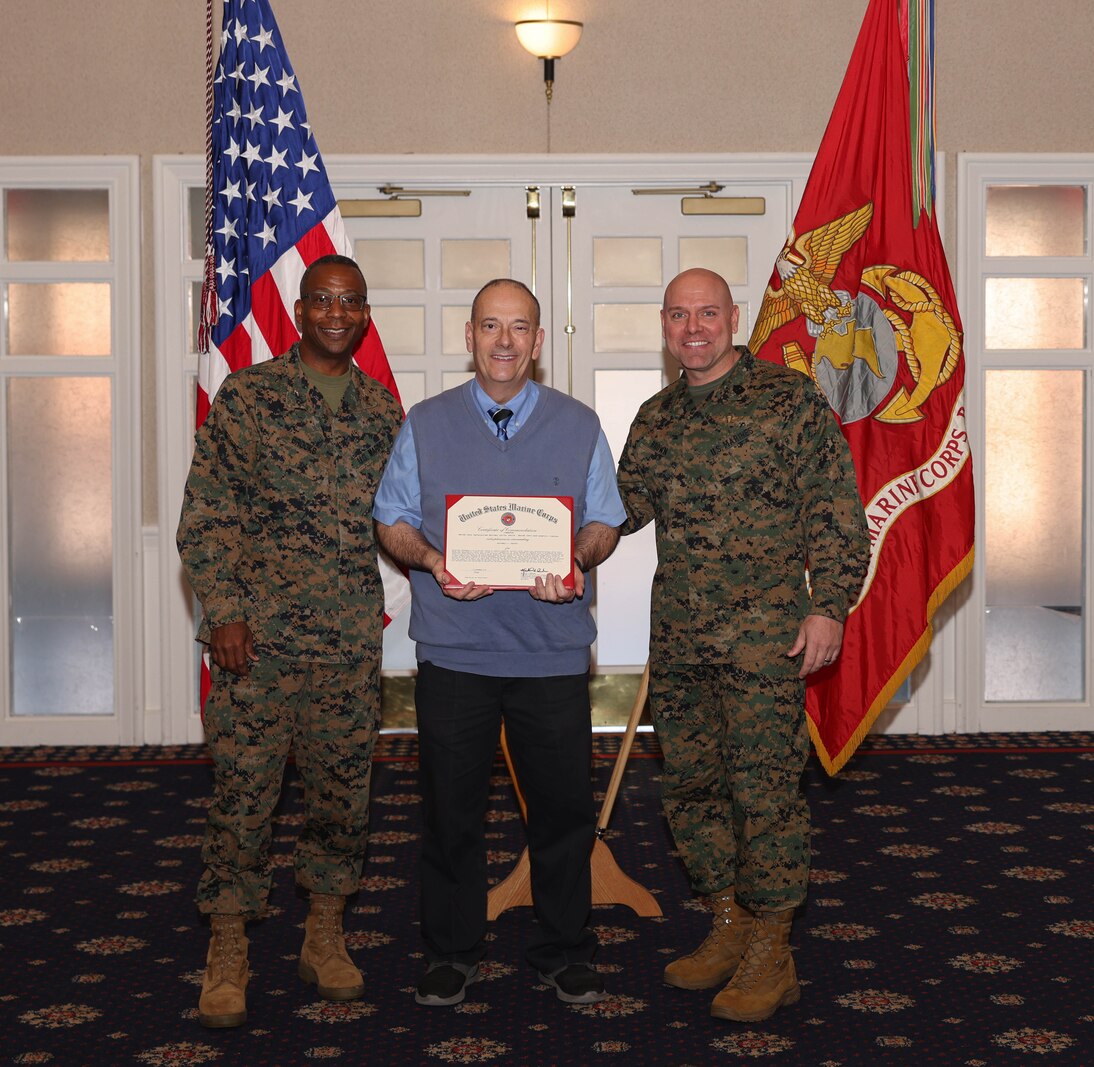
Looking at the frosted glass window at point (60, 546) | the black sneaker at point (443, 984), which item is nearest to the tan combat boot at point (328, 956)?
the black sneaker at point (443, 984)

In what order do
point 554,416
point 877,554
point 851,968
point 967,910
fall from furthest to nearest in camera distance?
point 877,554, point 967,910, point 851,968, point 554,416

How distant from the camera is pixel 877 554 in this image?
3840mm

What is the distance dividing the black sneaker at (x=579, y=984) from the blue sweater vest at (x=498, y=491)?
70 centimetres

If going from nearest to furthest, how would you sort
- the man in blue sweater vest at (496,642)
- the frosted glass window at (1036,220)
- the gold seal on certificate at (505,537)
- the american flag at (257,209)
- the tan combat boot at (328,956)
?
the gold seal on certificate at (505,537), the man in blue sweater vest at (496,642), the tan combat boot at (328,956), the american flag at (257,209), the frosted glass window at (1036,220)

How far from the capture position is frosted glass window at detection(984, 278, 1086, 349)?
585 centimetres

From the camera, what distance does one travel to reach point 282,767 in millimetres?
2959

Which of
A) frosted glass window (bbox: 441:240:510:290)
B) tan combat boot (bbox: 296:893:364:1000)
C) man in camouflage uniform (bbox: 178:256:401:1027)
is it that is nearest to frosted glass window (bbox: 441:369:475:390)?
frosted glass window (bbox: 441:240:510:290)

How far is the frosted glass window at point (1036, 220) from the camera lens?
5836 millimetres

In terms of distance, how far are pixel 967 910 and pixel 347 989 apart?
1.71 meters

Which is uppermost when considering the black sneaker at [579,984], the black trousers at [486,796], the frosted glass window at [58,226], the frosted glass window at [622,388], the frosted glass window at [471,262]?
the frosted glass window at [58,226]

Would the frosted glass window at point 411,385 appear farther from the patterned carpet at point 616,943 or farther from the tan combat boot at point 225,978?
the tan combat boot at point 225,978

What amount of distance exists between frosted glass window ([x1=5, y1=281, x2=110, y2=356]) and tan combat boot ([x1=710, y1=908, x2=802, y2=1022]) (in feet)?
13.4

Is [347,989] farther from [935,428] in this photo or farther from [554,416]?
[935,428]

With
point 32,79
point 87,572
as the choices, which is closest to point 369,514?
point 87,572
